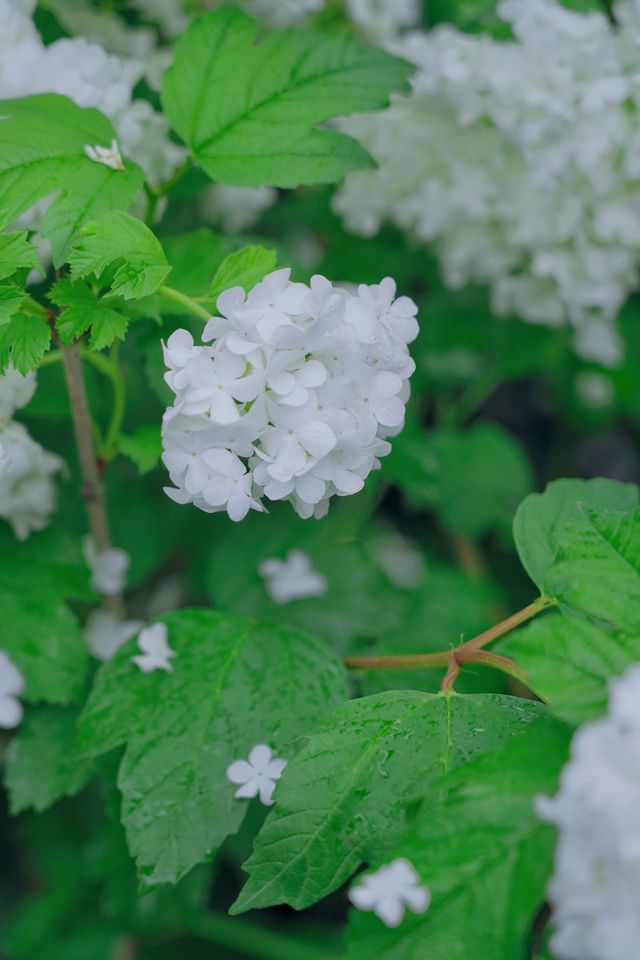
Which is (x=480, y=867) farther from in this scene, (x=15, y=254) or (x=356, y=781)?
(x=15, y=254)

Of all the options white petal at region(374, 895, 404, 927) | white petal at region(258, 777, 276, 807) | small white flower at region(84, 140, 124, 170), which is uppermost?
small white flower at region(84, 140, 124, 170)

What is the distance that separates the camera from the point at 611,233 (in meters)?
1.63

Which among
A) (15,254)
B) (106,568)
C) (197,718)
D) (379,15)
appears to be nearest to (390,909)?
(197,718)

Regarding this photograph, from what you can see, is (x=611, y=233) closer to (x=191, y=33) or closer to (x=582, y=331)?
(x=582, y=331)

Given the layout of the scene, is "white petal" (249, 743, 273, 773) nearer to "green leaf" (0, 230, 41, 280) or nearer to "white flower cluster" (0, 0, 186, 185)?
→ "green leaf" (0, 230, 41, 280)

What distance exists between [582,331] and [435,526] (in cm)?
67

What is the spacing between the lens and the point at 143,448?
1260 mm

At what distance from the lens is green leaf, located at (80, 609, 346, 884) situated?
3.76ft

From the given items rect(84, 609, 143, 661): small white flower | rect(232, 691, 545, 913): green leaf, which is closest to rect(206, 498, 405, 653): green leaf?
rect(84, 609, 143, 661): small white flower

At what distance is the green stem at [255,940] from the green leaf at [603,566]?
1.14 m

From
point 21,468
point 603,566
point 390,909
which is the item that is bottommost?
point 21,468

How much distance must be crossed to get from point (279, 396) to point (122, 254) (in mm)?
217

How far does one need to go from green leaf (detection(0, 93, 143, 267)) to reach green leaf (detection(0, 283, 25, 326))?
2.4 inches

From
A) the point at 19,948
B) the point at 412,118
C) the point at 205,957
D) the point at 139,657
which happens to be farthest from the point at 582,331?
the point at 19,948
